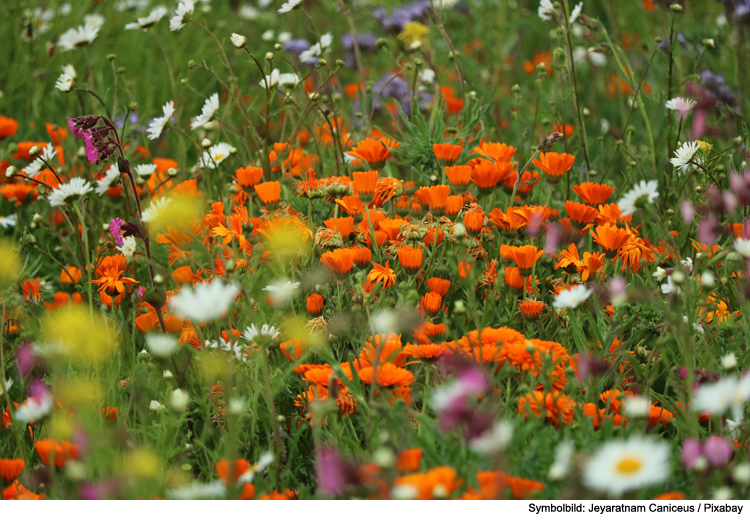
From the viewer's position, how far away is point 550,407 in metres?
1.27

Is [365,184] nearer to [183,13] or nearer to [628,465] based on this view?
[183,13]

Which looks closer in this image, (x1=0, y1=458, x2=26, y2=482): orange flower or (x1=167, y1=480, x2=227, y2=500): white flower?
(x1=167, y1=480, x2=227, y2=500): white flower

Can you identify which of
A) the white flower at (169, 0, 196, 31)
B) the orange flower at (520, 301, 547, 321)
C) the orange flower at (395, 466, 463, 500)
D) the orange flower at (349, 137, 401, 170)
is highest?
the white flower at (169, 0, 196, 31)

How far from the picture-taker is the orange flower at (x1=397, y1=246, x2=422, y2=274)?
1.60 meters

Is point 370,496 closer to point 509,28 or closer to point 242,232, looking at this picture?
point 242,232

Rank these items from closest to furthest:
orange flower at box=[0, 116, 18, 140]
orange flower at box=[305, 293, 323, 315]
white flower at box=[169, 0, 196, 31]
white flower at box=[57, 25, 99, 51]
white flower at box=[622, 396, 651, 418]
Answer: white flower at box=[622, 396, 651, 418] < orange flower at box=[305, 293, 323, 315] < white flower at box=[169, 0, 196, 31] < white flower at box=[57, 25, 99, 51] < orange flower at box=[0, 116, 18, 140]

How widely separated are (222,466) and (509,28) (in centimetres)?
324

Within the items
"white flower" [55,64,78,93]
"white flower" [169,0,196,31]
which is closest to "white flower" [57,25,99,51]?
"white flower" [55,64,78,93]

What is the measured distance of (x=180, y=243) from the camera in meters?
1.94

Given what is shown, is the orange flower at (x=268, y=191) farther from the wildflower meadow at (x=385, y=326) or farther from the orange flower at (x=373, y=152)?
the orange flower at (x=373, y=152)

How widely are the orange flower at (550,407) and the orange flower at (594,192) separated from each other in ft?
2.37

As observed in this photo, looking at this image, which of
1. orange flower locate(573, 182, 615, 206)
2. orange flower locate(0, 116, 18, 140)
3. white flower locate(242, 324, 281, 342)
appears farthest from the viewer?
orange flower locate(0, 116, 18, 140)

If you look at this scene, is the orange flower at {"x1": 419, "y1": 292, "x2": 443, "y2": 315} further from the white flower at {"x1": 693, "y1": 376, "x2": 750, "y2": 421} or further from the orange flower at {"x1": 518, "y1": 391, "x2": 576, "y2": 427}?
the white flower at {"x1": 693, "y1": 376, "x2": 750, "y2": 421}

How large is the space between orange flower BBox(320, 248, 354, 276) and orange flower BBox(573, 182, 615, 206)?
2.14ft
